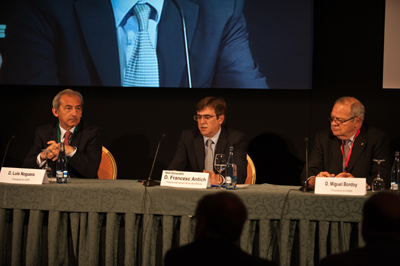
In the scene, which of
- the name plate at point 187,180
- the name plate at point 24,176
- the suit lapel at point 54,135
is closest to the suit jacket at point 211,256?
the name plate at point 187,180

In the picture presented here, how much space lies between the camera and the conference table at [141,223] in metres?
2.45

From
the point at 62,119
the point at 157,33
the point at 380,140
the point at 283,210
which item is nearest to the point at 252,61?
the point at 157,33

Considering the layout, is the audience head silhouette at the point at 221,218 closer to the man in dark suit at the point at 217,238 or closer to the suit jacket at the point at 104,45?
the man in dark suit at the point at 217,238

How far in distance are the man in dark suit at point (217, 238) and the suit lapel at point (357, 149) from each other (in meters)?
2.39

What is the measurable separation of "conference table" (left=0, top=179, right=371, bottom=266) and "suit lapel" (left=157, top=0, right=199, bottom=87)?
2.05 m

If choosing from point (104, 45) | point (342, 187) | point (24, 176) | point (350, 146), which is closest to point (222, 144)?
point (350, 146)

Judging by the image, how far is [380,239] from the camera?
4.23 feet

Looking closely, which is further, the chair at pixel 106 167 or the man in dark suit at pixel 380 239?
the chair at pixel 106 167

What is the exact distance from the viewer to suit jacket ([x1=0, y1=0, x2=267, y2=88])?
449 cm

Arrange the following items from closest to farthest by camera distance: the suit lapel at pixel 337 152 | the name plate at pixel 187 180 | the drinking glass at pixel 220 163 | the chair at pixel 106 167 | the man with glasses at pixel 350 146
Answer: the name plate at pixel 187 180, the drinking glass at pixel 220 163, the man with glasses at pixel 350 146, the suit lapel at pixel 337 152, the chair at pixel 106 167

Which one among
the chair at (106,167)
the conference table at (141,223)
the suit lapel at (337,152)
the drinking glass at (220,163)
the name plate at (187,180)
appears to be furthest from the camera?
the chair at (106,167)

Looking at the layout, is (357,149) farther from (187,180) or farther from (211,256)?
(211,256)

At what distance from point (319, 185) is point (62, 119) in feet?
7.41

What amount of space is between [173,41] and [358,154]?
88.7 inches
